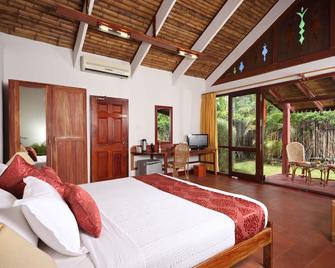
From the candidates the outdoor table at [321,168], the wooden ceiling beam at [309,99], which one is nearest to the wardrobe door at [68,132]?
the outdoor table at [321,168]

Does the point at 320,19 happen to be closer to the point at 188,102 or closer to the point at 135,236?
the point at 188,102

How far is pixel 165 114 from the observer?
17.2 feet

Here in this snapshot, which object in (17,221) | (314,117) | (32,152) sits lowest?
(17,221)

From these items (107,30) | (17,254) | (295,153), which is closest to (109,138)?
(107,30)

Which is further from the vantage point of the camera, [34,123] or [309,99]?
[309,99]

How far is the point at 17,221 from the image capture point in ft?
3.26

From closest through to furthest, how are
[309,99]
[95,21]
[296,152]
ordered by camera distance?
[95,21] < [296,152] < [309,99]

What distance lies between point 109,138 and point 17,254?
367cm

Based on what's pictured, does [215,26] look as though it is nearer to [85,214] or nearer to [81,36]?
[81,36]

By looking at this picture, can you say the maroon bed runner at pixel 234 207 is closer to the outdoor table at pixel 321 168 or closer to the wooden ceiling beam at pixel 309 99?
the outdoor table at pixel 321 168

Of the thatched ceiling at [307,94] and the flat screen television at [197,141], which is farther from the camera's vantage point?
the flat screen television at [197,141]

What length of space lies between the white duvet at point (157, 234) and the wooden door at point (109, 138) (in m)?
2.47

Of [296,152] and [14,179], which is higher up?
[14,179]

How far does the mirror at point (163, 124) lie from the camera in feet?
16.8
